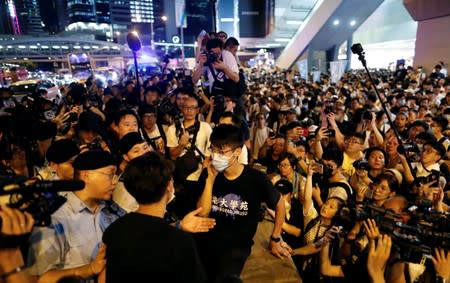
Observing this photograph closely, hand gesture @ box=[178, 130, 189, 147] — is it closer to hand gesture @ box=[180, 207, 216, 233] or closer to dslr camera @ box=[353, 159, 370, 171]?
hand gesture @ box=[180, 207, 216, 233]

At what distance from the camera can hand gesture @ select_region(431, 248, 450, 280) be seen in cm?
187

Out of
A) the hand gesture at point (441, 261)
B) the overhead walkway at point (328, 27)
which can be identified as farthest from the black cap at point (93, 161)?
the overhead walkway at point (328, 27)

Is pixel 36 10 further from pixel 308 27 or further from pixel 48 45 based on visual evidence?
pixel 308 27

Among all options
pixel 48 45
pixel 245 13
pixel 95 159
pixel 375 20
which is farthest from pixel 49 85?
pixel 375 20

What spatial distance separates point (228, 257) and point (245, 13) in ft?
92.5

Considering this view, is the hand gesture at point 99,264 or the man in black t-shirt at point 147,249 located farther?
the hand gesture at point 99,264

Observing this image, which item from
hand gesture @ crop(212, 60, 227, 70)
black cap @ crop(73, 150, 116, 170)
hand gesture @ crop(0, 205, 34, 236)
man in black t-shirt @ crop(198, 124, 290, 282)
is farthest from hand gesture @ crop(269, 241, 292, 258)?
hand gesture @ crop(212, 60, 227, 70)

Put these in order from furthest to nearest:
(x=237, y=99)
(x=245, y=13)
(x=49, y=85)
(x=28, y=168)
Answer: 1. (x=245, y=13)
2. (x=49, y=85)
3. (x=237, y=99)
4. (x=28, y=168)

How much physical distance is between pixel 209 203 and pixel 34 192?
4.24 feet

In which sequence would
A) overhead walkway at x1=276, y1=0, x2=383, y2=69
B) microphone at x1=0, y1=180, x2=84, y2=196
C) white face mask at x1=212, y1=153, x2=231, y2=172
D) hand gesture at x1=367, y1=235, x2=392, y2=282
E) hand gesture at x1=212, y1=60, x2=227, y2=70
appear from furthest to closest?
overhead walkway at x1=276, y1=0, x2=383, y2=69
hand gesture at x1=212, y1=60, x2=227, y2=70
white face mask at x1=212, y1=153, x2=231, y2=172
hand gesture at x1=367, y1=235, x2=392, y2=282
microphone at x1=0, y1=180, x2=84, y2=196

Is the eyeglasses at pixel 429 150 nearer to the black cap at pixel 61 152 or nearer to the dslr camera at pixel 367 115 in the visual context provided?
the dslr camera at pixel 367 115

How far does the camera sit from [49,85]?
63.0 feet

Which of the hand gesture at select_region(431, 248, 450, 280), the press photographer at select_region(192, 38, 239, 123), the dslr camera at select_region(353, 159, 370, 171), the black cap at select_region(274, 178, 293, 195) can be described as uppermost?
the press photographer at select_region(192, 38, 239, 123)

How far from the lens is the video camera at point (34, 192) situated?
4.29 feet
